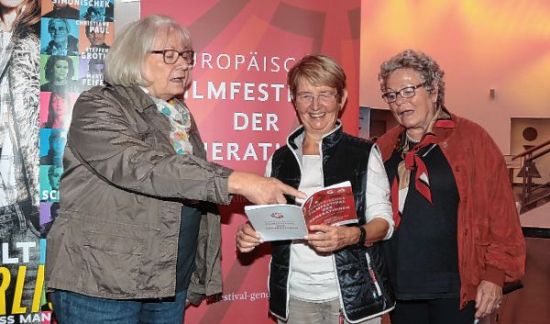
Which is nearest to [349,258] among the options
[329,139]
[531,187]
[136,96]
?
[329,139]

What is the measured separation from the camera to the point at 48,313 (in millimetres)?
2793

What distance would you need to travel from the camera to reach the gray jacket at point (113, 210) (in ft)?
6.00

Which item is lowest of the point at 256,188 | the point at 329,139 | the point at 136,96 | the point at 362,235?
the point at 362,235

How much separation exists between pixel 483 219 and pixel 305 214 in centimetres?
92

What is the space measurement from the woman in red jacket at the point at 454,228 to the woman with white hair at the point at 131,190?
816 millimetres

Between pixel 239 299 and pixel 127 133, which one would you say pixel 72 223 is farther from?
pixel 239 299

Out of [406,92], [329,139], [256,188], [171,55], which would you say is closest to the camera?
[256,188]

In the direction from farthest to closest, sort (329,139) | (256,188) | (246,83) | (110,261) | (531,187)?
1. (531,187)
2. (246,83)
3. (329,139)
4. (110,261)
5. (256,188)

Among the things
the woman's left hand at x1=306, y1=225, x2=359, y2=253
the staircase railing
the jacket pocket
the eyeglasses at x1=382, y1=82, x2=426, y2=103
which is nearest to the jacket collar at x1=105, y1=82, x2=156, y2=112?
the jacket pocket

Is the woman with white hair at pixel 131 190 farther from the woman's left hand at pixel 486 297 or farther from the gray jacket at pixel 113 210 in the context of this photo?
the woman's left hand at pixel 486 297

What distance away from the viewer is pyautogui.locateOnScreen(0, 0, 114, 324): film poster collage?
8.80 ft

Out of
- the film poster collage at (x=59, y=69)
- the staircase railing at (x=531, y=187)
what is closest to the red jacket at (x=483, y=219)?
the film poster collage at (x=59, y=69)

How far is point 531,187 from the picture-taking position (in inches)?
441

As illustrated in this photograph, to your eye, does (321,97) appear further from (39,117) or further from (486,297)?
(39,117)
